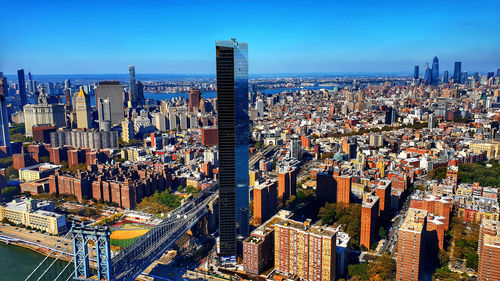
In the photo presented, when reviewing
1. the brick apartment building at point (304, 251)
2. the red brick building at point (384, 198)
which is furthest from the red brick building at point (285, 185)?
the brick apartment building at point (304, 251)

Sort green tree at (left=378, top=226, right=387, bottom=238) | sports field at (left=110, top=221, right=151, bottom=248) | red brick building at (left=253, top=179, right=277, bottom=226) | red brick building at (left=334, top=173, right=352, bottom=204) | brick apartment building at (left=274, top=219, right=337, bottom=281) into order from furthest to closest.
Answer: red brick building at (left=334, top=173, right=352, bottom=204), red brick building at (left=253, top=179, right=277, bottom=226), green tree at (left=378, top=226, right=387, bottom=238), sports field at (left=110, top=221, right=151, bottom=248), brick apartment building at (left=274, top=219, right=337, bottom=281)

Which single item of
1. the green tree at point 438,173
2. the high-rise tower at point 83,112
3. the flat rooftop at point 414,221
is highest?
the high-rise tower at point 83,112

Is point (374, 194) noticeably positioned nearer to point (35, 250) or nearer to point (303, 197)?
point (303, 197)

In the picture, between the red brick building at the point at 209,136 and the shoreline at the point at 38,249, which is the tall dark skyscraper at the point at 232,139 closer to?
the shoreline at the point at 38,249

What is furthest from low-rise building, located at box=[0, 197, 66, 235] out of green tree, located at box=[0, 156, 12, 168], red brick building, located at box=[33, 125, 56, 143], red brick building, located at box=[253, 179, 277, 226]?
red brick building, located at box=[33, 125, 56, 143]

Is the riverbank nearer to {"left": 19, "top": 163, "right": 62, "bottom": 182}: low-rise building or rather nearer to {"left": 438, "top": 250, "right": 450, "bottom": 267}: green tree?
{"left": 19, "top": 163, "right": 62, "bottom": 182}: low-rise building

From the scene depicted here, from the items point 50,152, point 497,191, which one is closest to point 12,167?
point 50,152
